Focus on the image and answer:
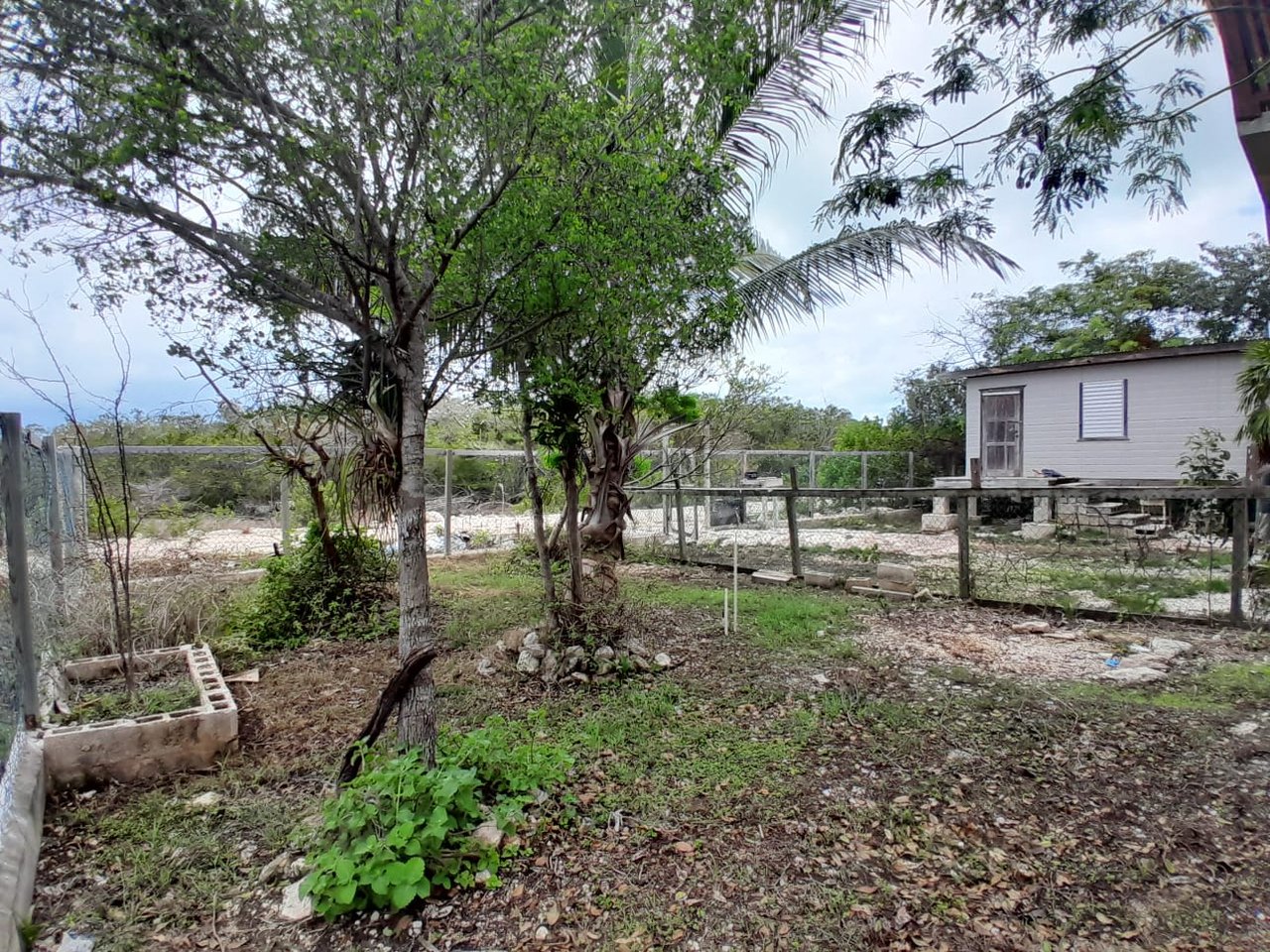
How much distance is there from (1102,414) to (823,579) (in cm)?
861

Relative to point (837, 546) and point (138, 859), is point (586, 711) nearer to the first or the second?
point (138, 859)

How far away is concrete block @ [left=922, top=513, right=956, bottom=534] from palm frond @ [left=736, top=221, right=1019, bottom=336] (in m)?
6.97

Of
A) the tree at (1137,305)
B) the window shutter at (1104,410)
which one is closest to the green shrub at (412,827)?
the window shutter at (1104,410)

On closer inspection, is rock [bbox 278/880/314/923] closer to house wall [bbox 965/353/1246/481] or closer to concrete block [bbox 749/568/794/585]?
concrete block [bbox 749/568/794/585]

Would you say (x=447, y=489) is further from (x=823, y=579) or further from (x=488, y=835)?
(x=488, y=835)

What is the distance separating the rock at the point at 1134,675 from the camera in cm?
423

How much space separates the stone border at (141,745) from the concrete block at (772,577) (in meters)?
5.75

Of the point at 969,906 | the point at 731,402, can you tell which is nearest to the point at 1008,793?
the point at 969,906

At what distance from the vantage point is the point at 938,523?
13.0 meters

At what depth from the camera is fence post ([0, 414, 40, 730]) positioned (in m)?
2.83

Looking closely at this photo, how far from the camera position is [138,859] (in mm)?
2395

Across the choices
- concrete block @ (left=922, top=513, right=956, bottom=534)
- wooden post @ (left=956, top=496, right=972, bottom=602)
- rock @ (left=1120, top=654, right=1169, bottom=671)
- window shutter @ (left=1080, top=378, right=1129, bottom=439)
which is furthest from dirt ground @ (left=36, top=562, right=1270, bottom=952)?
window shutter @ (left=1080, top=378, right=1129, bottom=439)

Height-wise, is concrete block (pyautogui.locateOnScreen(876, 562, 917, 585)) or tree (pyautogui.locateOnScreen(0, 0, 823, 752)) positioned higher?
tree (pyautogui.locateOnScreen(0, 0, 823, 752))

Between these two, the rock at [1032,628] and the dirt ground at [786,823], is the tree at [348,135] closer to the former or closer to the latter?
the dirt ground at [786,823]
